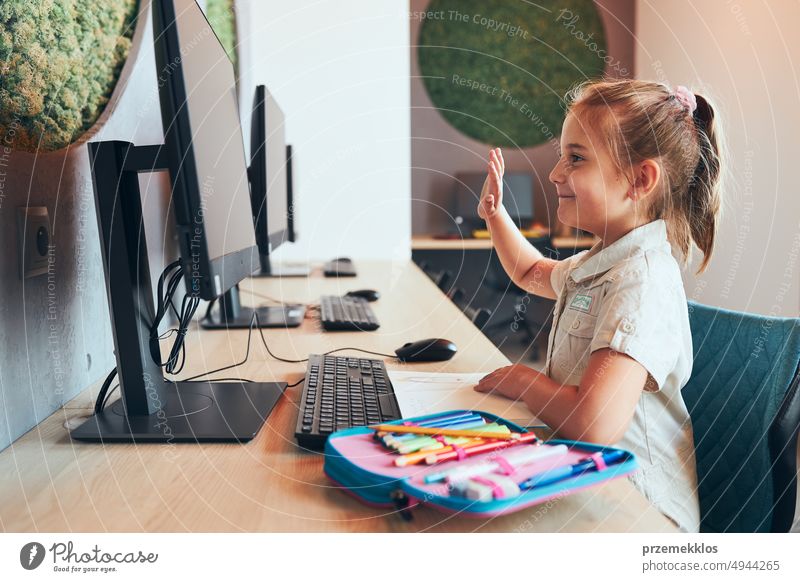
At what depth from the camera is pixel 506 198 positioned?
14.3ft

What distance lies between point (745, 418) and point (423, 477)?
2.20 ft

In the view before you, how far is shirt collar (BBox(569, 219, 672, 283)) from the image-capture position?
3.38ft

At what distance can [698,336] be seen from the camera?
3.79ft

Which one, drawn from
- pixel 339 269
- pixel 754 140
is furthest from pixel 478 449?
pixel 754 140

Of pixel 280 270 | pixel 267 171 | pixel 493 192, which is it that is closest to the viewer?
pixel 493 192

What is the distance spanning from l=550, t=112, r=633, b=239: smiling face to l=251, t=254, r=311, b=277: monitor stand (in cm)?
146

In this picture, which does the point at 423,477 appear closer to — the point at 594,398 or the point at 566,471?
the point at 566,471

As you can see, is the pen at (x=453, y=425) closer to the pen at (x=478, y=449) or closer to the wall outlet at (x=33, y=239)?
the pen at (x=478, y=449)

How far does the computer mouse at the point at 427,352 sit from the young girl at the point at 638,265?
180 mm

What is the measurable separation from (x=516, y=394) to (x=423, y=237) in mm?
3533
